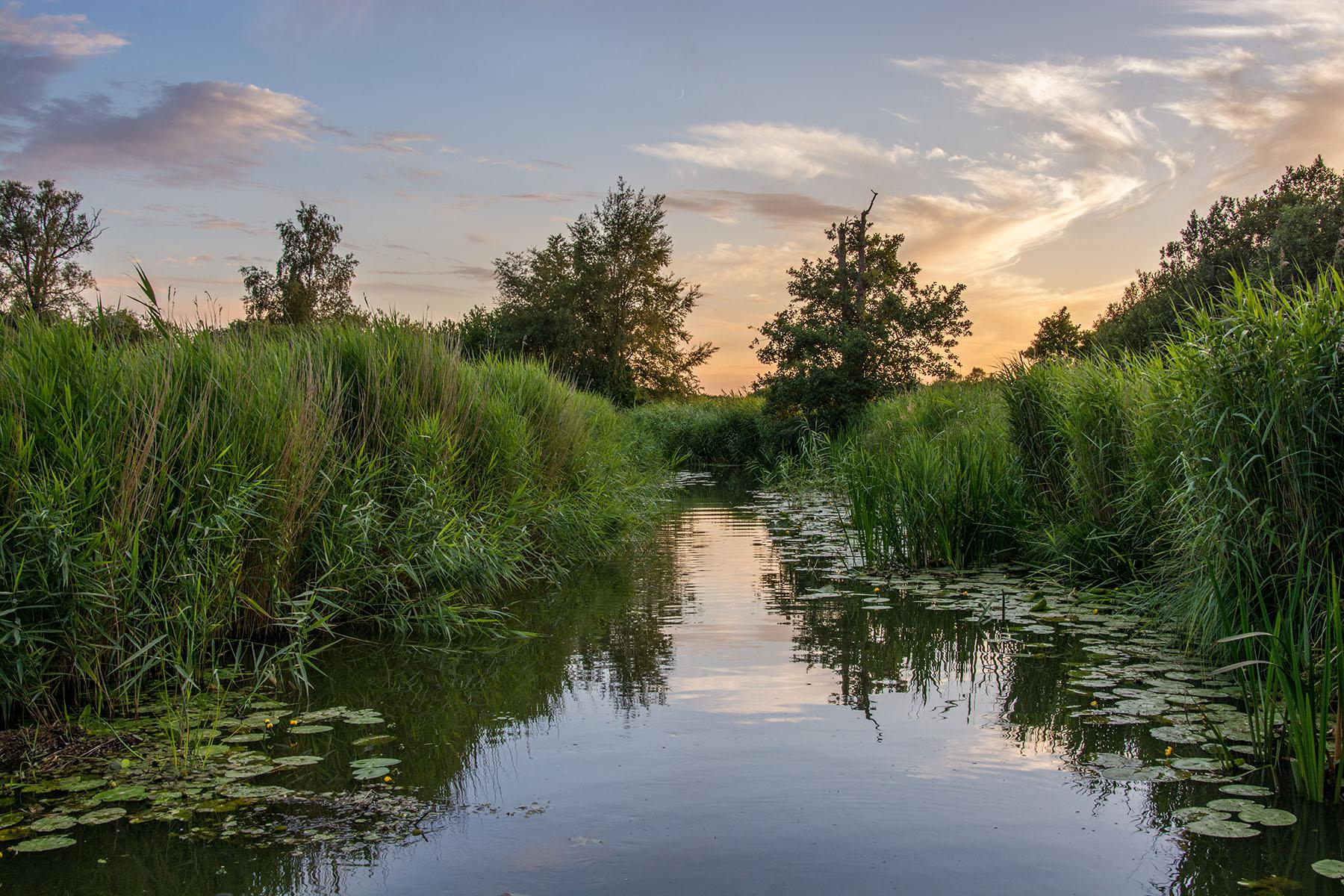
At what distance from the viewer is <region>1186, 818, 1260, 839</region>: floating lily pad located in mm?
3529

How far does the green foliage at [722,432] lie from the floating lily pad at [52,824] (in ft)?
71.2

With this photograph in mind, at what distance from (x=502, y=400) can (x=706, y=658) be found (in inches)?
163

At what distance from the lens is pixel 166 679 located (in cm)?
511

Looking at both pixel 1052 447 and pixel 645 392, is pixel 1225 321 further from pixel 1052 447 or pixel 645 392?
pixel 645 392

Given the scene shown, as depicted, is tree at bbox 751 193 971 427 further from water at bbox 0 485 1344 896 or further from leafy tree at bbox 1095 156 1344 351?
water at bbox 0 485 1344 896

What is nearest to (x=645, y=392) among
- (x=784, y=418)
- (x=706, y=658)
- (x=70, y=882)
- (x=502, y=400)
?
(x=784, y=418)

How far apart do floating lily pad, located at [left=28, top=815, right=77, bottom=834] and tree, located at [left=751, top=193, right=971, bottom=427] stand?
21331 millimetres

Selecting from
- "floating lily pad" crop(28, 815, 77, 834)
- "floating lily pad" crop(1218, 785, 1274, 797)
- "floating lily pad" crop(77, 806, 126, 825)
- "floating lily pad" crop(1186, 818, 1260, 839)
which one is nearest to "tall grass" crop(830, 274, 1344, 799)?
"floating lily pad" crop(1218, 785, 1274, 797)

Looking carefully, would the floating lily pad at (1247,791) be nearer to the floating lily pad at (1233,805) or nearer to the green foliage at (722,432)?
the floating lily pad at (1233,805)

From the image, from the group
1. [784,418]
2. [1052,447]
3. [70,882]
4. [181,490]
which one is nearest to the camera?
[70,882]

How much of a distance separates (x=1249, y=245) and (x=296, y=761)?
47190 millimetres

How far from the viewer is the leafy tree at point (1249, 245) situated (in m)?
33.7

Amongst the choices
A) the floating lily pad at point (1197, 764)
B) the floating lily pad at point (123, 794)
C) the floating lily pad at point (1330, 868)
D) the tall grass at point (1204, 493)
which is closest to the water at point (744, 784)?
the floating lily pad at point (1330, 868)

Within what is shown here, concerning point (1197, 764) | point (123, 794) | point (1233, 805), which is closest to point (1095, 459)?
point (1197, 764)
